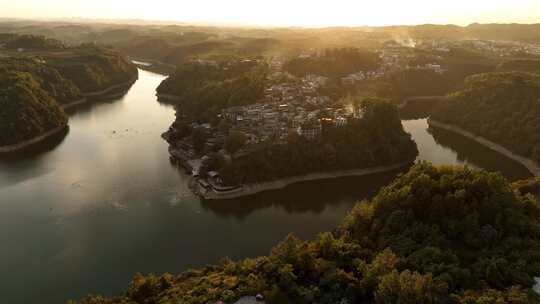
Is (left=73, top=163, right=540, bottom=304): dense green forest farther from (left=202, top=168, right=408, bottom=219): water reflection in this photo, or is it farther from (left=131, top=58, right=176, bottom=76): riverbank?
(left=131, top=58, right=176, bottom=76): riverbank

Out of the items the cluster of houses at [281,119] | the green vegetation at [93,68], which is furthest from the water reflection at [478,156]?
the green vegetation at [93,68]

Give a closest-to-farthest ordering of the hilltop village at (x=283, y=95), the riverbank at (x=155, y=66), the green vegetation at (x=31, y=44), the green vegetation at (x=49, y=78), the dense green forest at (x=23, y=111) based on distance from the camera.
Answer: the hilltop village at (x=283, y=95), the dense green forest at (x=23, y=111), the green vegetation at (x=49, y=78), the green vegetation at (x=31, y=44), the riverbank at (x=155, y=66)

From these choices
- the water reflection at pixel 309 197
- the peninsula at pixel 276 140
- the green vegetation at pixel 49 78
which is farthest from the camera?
the green vegetation at pixel 49 78

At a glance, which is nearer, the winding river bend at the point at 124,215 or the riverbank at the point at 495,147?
the winding river bend at the point at 124,215

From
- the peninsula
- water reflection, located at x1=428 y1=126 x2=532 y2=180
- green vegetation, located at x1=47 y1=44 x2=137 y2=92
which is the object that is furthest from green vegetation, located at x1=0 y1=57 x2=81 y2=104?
water reflection, located at x1=428 y1=126 x2=532 y2=180

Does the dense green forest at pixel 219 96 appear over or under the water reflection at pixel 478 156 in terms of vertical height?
over

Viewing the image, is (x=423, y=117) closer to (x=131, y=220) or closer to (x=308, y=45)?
(x=131, y=220)

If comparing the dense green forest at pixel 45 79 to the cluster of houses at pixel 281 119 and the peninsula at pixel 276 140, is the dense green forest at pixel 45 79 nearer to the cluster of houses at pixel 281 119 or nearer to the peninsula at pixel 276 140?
the peninsula at pixel 276 140

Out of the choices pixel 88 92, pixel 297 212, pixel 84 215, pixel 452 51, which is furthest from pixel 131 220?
pixel 452 51
